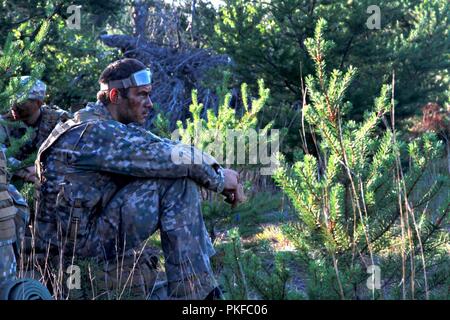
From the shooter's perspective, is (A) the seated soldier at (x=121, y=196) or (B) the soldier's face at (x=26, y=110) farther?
(B) the soldier's face at (x=26, y=110)

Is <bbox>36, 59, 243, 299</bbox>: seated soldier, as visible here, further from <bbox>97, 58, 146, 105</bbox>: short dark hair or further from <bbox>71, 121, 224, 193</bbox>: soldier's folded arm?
<bbox>97, 58, 146, 105</bbox>: short dark hair

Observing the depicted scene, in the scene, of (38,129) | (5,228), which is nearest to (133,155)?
(5,228)

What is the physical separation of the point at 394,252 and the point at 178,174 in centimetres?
113

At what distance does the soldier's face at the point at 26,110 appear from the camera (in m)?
5.34

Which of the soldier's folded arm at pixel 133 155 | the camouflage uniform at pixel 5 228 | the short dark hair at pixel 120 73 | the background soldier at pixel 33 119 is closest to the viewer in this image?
the camouflage uniform at pixel 5 228

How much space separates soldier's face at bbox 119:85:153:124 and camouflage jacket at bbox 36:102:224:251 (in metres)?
0.12

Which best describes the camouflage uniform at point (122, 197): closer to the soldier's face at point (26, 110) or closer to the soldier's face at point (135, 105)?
the soldier's face at point (135, 105)

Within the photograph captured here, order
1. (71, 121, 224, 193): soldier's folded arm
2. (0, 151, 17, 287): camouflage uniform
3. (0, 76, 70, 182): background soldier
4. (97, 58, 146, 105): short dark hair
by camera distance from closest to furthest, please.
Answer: (0, 151, 17, 287): camouflage uniform
(71, 121, 224, 193): soldier's folded arm
(97, 58, 146, 105): short dark hair
(0, 76, 70, 182): background soldier

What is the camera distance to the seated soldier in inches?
156

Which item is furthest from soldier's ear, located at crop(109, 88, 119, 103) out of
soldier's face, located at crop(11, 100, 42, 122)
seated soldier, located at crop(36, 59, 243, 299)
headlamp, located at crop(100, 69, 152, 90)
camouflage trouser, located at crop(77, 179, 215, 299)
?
soldier's face, located at crop(11, 100, 42, 122)

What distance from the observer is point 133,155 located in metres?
3.94

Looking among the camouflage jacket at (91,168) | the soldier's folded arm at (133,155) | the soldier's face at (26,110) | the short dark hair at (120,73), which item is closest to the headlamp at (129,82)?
the short dark hair at (120,73)

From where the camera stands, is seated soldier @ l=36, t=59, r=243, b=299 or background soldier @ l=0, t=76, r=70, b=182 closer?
seated soldier @ l=36, t=59, r=243, b=299

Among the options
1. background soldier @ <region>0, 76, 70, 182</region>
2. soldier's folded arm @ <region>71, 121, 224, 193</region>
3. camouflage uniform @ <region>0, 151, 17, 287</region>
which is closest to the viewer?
camouflage uniform @ <region>0, 151, 17, 287</region>
